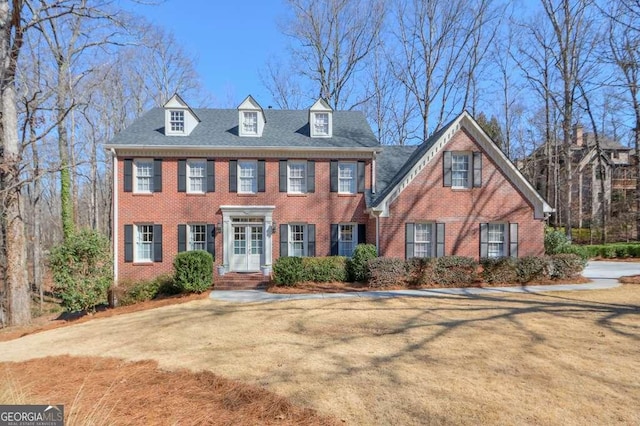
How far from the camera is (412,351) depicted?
5988mm

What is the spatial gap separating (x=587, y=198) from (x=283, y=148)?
41736 mm

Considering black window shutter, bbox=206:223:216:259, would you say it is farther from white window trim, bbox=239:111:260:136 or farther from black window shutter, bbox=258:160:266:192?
white window trim, bbox=239:111:260:136

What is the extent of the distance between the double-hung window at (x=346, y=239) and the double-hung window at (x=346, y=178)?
5.56 ft

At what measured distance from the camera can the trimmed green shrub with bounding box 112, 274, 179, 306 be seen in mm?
12672

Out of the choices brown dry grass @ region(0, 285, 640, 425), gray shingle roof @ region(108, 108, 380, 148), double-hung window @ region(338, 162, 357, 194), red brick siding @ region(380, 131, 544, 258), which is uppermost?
gray shingle roof @ region(108, 108, 380, 148)

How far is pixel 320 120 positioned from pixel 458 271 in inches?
377

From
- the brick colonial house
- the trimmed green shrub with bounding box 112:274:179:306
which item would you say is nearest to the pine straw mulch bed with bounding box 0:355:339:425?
the trimmed green shrub with bounding box 112:274:179:306

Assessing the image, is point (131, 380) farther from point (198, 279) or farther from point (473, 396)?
point (198, 279)

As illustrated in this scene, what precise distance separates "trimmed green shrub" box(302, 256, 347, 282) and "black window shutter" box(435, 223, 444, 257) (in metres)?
4.21

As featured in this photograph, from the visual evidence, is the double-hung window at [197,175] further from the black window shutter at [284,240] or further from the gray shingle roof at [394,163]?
the gray shingle roof at [394,163]

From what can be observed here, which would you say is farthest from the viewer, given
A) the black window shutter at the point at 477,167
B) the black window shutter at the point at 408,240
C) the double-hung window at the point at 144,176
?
the double-hung window at the point at 144,176

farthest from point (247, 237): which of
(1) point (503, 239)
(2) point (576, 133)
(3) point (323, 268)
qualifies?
(2) point (576, 133)

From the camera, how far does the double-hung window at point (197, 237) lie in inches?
600

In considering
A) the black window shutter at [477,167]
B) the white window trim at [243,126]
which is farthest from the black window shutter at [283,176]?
the black window shutter at [477,167]
